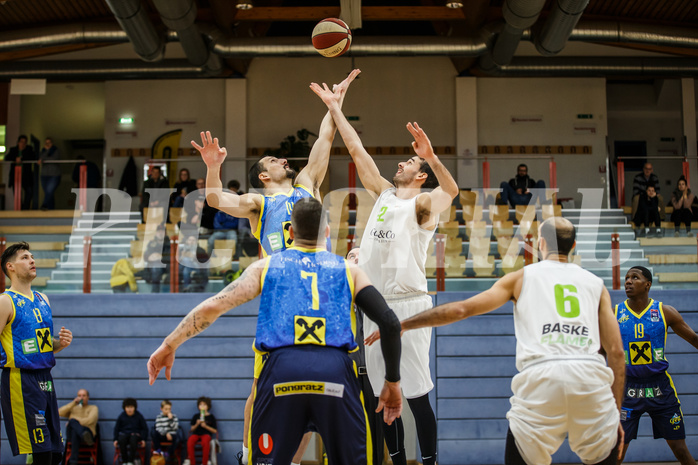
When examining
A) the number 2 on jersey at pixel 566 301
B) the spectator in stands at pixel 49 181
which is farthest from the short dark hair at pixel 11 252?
the spectator in stands at pixel 49 181

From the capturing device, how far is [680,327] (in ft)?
24.2

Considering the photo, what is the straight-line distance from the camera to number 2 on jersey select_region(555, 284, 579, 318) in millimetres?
4216

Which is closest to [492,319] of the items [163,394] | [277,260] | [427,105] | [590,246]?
[590,246]

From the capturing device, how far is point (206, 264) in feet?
34.4

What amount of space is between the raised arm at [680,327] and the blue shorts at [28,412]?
5.99 metres

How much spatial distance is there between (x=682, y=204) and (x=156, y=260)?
9.22 metres

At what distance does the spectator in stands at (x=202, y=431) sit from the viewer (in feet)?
33.2

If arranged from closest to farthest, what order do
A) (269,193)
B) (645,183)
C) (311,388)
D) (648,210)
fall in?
(311,388) < (269,193) < (648,210) < (645,183)

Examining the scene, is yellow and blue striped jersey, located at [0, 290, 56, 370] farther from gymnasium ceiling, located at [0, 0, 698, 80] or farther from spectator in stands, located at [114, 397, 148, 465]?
gymnasium ceiling, located at [0, 0, 698, 80]

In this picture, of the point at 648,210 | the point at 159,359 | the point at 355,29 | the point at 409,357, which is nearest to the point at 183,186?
the point at 355,29

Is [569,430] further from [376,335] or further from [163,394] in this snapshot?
[163,394]

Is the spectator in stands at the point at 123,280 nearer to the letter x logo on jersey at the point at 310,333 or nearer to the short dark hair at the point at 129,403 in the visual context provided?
the short dark hair at the point at 129,403

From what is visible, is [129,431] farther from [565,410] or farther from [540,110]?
[540,110]

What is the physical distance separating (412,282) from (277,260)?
1.85 m
